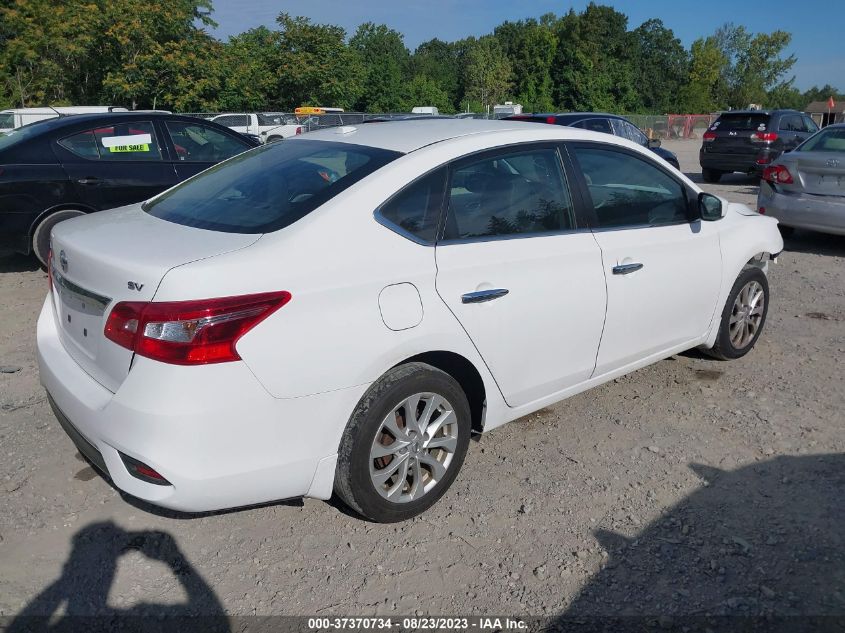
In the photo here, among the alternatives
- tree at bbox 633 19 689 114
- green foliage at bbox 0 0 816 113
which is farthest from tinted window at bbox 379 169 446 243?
tree at bbox 633 19 689 114

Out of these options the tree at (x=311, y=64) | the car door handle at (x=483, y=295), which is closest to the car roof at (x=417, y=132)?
the car door handle at (x=483, y=295)

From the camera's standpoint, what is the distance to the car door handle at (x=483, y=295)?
3.13 m

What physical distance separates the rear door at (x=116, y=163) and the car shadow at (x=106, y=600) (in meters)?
4.87

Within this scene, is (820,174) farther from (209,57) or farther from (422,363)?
(209,57)

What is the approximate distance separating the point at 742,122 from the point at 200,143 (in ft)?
43.2

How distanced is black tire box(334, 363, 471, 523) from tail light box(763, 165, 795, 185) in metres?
7.31

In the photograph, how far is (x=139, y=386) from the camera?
2.56 meters

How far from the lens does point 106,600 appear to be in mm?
2723

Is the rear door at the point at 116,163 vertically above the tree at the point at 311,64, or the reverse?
the tree at the point at 311,64

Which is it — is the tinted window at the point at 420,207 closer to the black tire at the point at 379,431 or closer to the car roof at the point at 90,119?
the black tire at the point at 379,431

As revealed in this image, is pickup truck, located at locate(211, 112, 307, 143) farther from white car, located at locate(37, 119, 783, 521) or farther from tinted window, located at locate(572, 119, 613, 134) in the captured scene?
white car, located at locate(37, 119, 783, 521)

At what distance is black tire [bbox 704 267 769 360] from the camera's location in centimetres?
484

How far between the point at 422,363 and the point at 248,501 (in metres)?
0.91

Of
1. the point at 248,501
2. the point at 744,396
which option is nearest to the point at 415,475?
the point at 248,501
